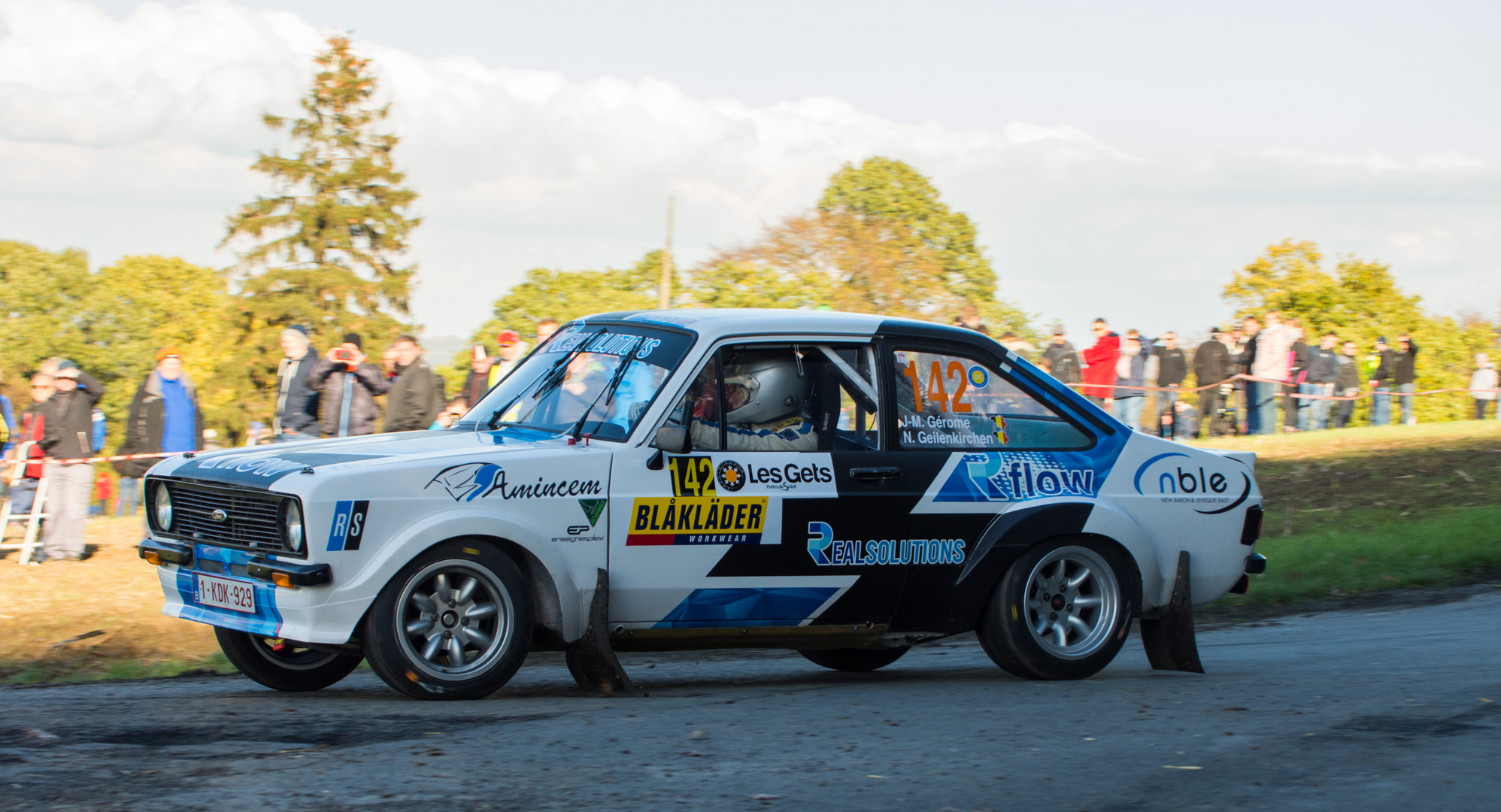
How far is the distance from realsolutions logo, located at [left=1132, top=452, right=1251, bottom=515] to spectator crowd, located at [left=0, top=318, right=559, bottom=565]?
637cm

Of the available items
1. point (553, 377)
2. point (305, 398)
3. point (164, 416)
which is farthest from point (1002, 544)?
point (164, 416)

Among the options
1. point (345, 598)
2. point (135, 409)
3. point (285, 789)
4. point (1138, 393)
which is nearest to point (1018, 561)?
point (345, 598)

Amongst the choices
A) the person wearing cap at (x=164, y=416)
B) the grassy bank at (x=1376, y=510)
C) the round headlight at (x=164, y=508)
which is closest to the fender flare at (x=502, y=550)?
the round headlight at (x=164, y=508)

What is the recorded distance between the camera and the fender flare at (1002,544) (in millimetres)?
7570

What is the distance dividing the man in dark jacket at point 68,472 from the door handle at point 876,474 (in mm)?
8814

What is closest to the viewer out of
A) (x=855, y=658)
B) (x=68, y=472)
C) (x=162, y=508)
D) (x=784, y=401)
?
(x=162, y=508)

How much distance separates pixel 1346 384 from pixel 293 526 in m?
20.9

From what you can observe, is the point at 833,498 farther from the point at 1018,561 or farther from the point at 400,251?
the point at 400,251

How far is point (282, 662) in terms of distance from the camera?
7.35m

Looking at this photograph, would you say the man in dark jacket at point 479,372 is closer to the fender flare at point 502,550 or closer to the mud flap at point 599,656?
the mud flap at point 599,656

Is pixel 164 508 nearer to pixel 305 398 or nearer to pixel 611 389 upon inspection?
pixel 611 389

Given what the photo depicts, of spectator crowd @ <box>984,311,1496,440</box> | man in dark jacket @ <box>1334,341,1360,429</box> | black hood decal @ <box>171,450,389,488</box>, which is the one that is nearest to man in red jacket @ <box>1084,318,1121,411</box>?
spectator crowd @ <box>984,311,1496,440</box>

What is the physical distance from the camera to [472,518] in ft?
21.6

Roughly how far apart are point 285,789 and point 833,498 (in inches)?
121
